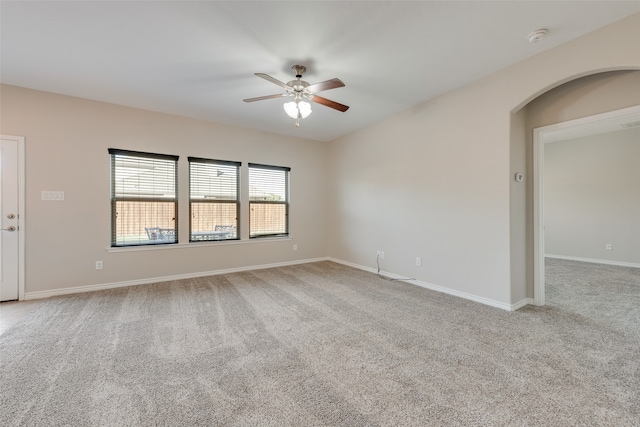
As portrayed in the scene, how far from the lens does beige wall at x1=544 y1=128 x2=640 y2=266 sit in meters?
5.01

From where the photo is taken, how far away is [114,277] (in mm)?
3830

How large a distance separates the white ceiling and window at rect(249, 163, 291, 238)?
5.90 feet

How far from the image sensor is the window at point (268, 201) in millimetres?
5070

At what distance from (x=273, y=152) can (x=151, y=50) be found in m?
2.82

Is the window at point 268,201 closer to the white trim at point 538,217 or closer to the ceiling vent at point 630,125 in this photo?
the white trim at point 538,217

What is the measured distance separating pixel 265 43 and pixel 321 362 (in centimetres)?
290

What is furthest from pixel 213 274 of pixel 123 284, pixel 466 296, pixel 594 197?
pixel 594 197

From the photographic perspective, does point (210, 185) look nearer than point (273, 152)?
Yes

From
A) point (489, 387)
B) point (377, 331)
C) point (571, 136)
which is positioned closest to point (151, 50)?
point (377, 331)

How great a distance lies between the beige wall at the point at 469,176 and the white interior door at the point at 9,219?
→ 5169 mm

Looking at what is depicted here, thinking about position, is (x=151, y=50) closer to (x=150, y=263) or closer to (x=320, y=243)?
(x=150, y=263)

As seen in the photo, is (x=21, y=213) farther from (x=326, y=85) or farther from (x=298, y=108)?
(x=326, y=85)

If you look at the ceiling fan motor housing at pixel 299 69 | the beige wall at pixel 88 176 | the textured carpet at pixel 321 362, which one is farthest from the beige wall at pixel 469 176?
the beige wall at pixel 88 176

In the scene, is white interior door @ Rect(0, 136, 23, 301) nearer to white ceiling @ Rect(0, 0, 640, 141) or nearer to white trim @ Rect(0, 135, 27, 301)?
white trim @ Rect(0, 135, 27, 301)
